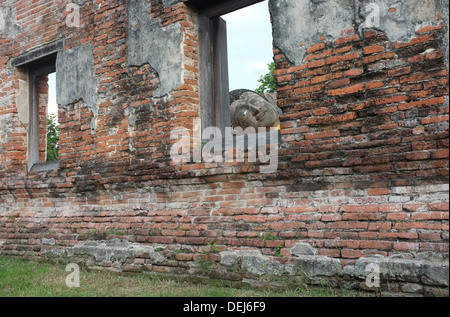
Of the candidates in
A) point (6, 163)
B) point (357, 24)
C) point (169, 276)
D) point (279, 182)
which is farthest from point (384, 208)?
point (6, 163)

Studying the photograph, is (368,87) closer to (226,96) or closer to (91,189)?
(226,96)

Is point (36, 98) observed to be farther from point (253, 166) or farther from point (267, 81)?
point (267, 81)

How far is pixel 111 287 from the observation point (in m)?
4.11

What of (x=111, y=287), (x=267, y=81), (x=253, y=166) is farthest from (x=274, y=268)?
(x=267, y=81)

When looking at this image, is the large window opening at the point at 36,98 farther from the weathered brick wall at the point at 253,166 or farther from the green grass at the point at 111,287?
the green grass at the point at 111,287

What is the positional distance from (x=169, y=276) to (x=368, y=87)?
2.62 m

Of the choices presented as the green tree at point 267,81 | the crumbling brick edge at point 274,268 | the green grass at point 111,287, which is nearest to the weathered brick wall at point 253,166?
the crumbling brick edge at point 274,268

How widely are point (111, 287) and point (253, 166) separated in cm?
178

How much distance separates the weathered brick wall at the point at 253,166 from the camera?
3.33m

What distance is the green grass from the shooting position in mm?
3600

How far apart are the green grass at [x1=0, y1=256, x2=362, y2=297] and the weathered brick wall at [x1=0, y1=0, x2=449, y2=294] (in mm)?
238

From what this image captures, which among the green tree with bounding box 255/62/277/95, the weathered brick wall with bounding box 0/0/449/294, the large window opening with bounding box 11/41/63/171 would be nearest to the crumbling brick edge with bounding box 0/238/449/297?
the weathered brick wall with bounding box 0/0/449/294
